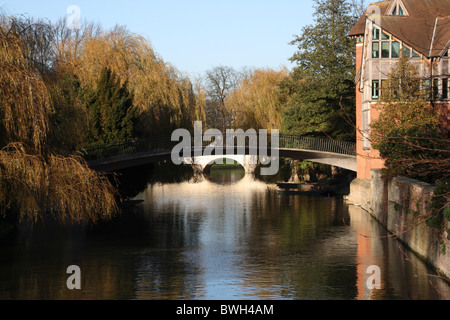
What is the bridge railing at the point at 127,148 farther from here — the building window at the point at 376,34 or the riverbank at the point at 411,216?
the building window at the point at 376,34

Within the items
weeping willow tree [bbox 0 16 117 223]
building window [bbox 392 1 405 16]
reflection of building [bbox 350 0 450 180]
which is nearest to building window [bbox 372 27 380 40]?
reflection of building [bbox 350 0 450 180]

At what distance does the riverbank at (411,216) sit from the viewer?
16.3 meters

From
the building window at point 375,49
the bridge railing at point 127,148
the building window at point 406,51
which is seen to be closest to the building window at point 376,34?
the building window at point 375,49

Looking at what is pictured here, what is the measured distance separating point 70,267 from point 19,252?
3.14m

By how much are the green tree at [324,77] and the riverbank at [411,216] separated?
1261 centimetres

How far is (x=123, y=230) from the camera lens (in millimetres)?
26953

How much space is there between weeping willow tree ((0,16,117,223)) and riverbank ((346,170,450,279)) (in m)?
8.59

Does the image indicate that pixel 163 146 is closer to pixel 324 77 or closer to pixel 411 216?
pixel 324 77

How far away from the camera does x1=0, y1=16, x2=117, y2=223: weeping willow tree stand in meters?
17.9

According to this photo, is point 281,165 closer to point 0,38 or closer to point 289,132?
point 289,132

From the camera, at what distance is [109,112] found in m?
35.2

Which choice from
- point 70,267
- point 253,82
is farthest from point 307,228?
point 253,82

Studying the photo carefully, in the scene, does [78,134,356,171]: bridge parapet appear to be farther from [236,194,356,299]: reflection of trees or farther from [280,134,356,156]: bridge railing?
[236,194,356,299]: reflection of trees

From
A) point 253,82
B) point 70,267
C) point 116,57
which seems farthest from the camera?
point 253,82
